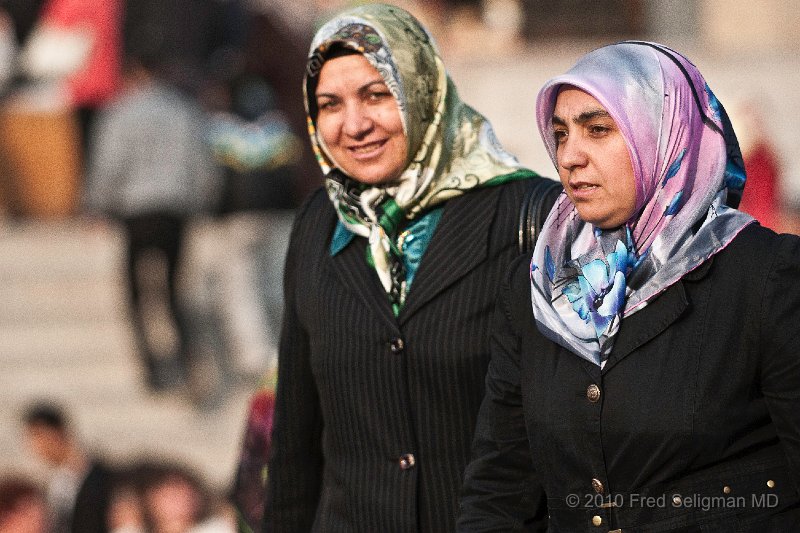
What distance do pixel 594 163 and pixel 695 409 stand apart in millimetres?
490

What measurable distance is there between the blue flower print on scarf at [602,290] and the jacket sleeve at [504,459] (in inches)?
9.3

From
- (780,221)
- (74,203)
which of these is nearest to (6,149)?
(74,203)

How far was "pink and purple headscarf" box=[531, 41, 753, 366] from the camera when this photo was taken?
2842 millimetres

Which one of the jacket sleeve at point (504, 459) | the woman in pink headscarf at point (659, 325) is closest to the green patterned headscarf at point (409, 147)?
the jacket sleeve at point (504, 459)

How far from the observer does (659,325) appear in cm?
285

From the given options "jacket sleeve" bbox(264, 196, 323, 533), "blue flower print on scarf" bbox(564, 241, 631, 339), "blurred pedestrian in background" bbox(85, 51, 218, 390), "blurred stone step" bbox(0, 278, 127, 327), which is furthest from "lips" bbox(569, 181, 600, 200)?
"blurred stone step" bbox(0, 278, 127, 327)

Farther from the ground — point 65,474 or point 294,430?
point 294,430

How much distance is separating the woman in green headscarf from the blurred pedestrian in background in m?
5.86

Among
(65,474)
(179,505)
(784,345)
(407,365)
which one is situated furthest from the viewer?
(65,474)

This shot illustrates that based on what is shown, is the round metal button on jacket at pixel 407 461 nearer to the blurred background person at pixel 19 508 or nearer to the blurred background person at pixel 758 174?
the blurred background person at pixel 758 174

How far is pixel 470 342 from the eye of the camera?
348cm

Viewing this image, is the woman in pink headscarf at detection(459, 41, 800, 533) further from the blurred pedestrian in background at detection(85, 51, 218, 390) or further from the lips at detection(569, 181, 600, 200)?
the blurred pedestrian in background at detection(85, 51, 218, 390)

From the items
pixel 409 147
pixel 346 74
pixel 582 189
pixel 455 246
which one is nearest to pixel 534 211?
pixel 455 246

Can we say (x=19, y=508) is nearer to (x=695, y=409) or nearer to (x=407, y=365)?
(x=407, y=365)
